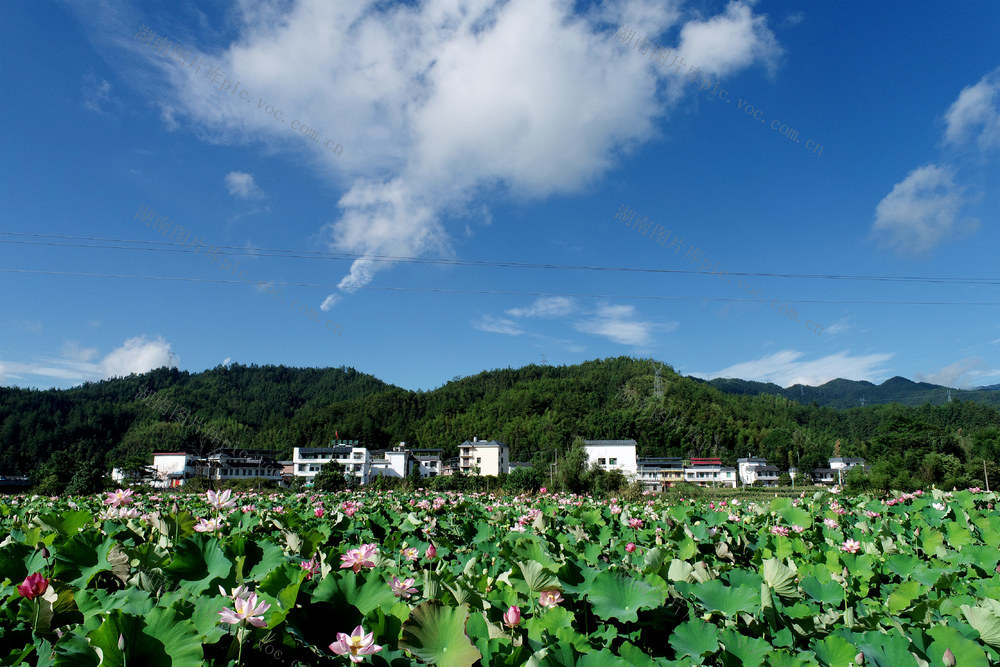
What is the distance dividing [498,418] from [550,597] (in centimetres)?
9547

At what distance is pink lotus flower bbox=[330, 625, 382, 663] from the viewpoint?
3.69 ft

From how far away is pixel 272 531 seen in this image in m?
3.62

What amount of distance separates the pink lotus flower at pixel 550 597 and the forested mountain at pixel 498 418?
231 ft

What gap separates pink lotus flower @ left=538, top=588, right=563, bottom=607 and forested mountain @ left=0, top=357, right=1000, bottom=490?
7031cm

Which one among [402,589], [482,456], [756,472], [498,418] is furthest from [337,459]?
[402,589]

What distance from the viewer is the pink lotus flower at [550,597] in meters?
1.79

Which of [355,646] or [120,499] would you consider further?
[120,499]

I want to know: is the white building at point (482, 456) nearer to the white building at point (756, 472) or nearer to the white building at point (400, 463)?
the white building at point (400, 463)

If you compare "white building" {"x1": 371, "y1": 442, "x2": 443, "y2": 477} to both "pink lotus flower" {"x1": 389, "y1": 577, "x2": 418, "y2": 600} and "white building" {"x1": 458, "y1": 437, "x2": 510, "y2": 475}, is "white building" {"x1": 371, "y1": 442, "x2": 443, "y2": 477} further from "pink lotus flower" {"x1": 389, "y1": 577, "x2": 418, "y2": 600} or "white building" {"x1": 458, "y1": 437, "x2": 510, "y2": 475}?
"pink lotus flower" {"x1": 389, "y1": 577, "x2": 418, "y2": 600}

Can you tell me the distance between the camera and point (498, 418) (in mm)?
96125

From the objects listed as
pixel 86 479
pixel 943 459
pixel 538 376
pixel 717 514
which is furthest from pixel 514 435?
pixel 717 514

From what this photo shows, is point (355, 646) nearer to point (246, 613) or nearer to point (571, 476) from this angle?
point (246, 613)

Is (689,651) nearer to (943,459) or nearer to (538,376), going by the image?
(943,459)

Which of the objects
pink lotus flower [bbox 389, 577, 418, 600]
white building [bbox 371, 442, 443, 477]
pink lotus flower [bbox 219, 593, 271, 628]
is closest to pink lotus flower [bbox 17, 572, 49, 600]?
pink lotus flower [bbox 219, 593, 271, 628]
